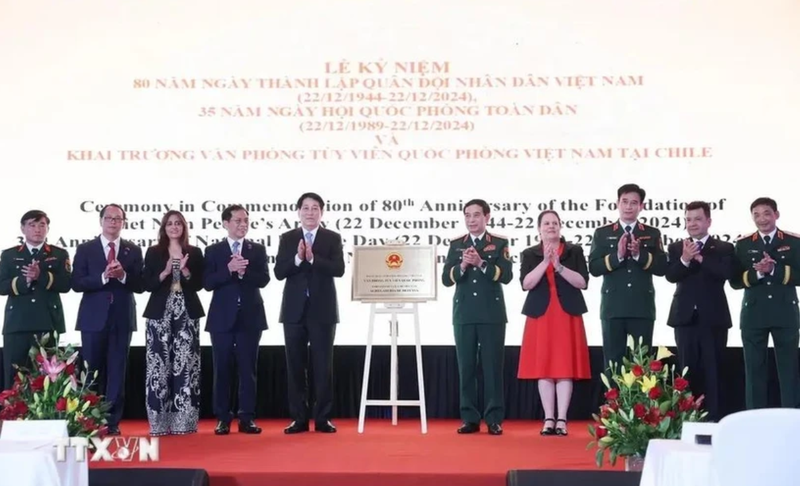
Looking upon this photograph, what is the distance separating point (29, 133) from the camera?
711cm

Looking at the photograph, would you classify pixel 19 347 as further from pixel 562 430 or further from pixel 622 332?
pixel 622 332

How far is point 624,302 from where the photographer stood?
5980 millimetres

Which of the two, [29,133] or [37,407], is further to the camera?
[29,133]

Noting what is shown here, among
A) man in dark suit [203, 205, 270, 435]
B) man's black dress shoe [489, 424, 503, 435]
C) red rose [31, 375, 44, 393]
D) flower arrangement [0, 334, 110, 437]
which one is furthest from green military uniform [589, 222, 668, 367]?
red rose [31, 375, 44, 393]

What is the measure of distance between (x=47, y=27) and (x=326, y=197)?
2.22 m

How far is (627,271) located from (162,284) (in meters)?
2.64

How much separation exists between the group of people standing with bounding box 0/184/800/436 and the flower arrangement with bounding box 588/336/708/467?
1.57 metres

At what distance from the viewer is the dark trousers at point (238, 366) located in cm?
606

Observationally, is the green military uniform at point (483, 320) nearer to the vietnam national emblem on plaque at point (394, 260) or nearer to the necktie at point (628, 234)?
the vietnam national emblem on plaque at point (394, 260)

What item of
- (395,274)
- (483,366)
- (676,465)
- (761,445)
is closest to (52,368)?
(395,274)

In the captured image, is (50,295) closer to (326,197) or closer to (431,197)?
(326,197)

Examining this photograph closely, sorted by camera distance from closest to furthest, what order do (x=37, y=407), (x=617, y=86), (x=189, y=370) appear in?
(x=37, y=407) < (x=189, y=370) < (x=617, y=86)

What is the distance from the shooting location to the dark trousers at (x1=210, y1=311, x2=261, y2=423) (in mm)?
6062

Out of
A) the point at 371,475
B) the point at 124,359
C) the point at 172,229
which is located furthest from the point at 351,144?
the point at 371,475
